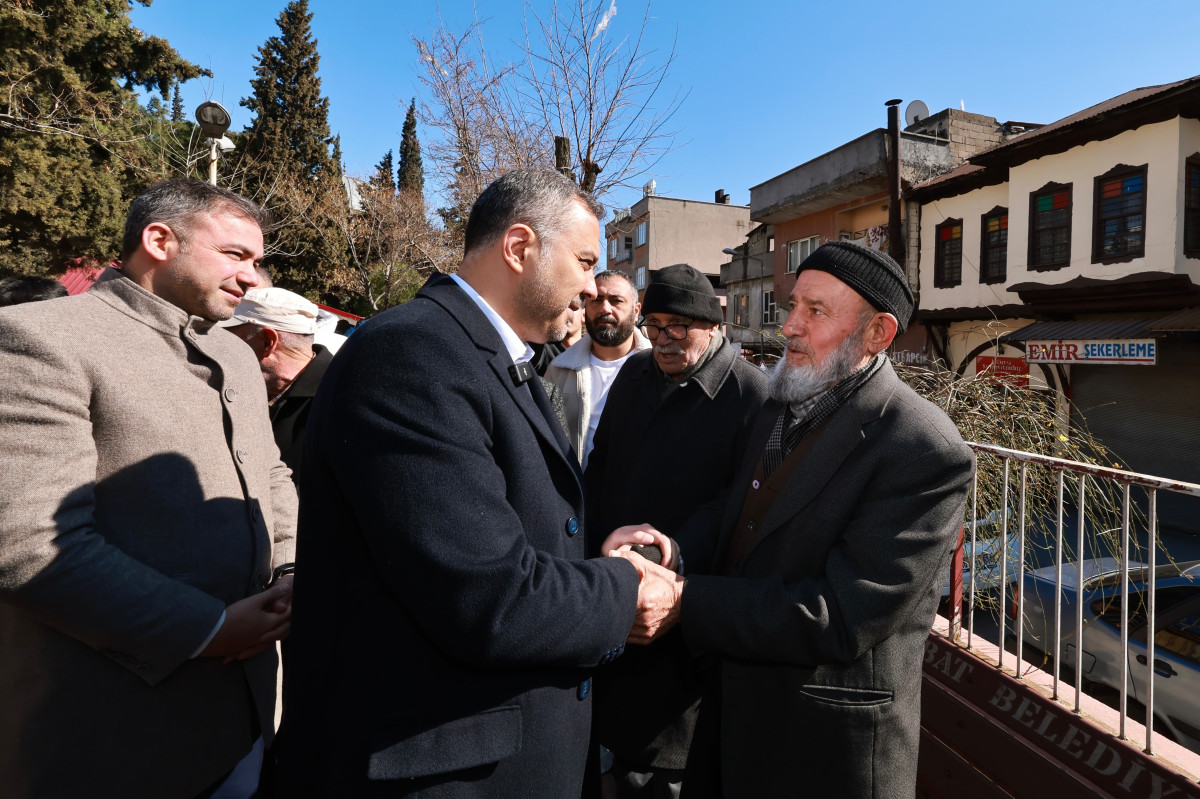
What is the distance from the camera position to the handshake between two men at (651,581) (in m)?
1.86

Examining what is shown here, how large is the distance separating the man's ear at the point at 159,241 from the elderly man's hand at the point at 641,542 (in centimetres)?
154

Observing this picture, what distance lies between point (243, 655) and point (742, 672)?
142 cm

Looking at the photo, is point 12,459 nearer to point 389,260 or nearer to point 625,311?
point 625,311

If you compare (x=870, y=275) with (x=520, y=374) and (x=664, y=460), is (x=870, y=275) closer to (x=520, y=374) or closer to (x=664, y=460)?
(x=664, y=460)

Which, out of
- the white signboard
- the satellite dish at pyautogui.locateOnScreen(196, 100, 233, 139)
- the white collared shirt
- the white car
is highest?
the satellite dish at pyautogui.locateOnScreen(196, 100, 233, 139)

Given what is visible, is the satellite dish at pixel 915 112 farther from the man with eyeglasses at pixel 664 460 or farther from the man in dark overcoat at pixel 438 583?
the man in dark overcoat at pixel 438 583

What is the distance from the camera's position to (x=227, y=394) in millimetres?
1964

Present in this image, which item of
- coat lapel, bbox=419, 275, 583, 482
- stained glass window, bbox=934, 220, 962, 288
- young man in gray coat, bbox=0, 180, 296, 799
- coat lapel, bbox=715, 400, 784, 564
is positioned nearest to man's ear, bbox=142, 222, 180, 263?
young man in gray coat, bbox=0, 180, 296, 799

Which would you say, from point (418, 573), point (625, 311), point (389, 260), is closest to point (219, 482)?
point (418, 573)

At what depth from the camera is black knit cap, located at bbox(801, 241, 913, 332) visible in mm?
2176

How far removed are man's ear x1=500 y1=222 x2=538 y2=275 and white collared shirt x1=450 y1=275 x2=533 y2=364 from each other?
115 millimetres

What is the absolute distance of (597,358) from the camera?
4.57 m

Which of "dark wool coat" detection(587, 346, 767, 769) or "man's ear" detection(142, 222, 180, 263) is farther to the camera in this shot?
"dark wool coat" detection(587, 346, 767, 769)

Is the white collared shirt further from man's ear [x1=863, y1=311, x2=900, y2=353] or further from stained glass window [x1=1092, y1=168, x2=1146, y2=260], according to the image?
stained glass window [x1=1092, y1=168, x2=1146, y2=260]
